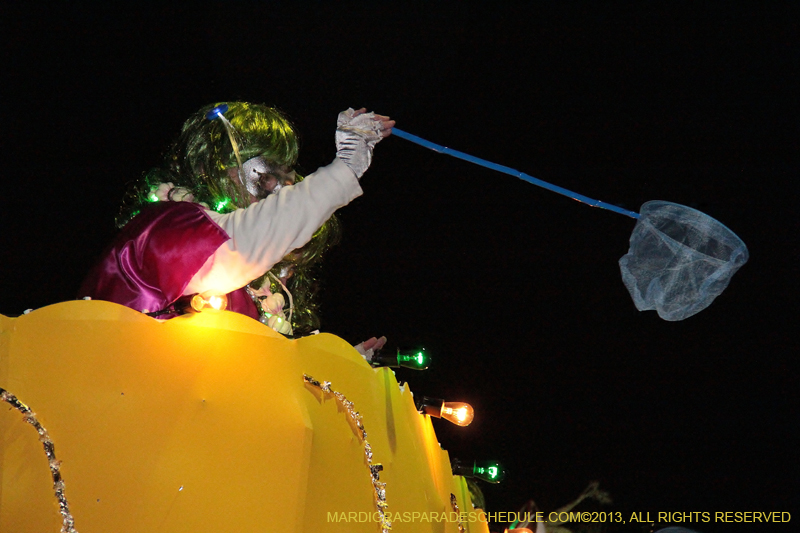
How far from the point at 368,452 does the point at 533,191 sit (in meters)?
2.06

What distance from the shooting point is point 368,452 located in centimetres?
112

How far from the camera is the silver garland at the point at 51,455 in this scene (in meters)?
0.79

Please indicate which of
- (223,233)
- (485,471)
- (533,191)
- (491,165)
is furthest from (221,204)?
(533,191)

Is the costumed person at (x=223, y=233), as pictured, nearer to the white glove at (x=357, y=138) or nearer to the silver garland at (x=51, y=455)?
the white glove at (x=357, y=138)

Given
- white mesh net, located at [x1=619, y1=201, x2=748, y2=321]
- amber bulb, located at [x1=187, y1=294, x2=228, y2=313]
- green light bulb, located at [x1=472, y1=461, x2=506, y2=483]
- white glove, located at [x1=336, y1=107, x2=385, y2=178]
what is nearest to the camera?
amber bulb, located at [x1=187, y1=294, x2=228, y2=313]

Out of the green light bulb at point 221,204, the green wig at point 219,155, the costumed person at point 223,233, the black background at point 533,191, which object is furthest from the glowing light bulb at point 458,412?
the green light bulb at point 221,204

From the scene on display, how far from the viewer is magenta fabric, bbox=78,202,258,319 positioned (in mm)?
1129

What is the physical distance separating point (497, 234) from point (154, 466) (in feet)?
7.72

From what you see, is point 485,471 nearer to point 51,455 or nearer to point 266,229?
point 266,229

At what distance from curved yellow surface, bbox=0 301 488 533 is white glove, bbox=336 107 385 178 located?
392 mm

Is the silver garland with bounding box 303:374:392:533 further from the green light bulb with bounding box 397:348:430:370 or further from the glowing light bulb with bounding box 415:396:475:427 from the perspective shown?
the glowing light bulb with bounding box 415:396:475:427

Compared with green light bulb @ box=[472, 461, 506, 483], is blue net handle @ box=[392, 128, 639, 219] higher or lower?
higher

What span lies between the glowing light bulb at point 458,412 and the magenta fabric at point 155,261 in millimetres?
1137

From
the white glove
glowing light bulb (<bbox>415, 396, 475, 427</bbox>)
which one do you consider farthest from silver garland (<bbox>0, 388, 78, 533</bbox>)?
glowing light bulb (<bbox>415, 396, 475, 427</bbox>)
